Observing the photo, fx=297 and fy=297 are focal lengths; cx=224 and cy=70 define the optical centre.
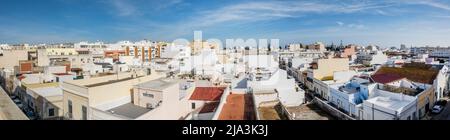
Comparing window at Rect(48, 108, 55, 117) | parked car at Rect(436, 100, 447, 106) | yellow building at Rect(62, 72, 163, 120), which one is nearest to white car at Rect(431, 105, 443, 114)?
parked car at Rect(436, 100, 447, 106)

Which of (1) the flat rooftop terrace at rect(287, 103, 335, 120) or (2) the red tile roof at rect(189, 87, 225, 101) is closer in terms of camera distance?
(1) the flat rooftop terrace at rect(287, 103, 335, 120)

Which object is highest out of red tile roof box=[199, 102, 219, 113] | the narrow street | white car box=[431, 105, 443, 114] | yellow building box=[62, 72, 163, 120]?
yellow building box=[62, 72, 163, 120]

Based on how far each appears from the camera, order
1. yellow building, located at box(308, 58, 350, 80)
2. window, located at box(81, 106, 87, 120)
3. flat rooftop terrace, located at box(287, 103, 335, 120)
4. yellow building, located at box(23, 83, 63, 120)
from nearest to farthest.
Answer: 1. window, located at box(81, 106, 87, 120)
2. flat rooftop terrace, located at box(287, 103, 335, 120)
3. yellow building, located at box(23, 83, 63, 120)
4. yellow building, located at box(308, 58, 350, 80)

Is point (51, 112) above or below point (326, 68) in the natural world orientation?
below

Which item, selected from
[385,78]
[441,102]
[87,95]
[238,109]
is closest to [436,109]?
[441,102]

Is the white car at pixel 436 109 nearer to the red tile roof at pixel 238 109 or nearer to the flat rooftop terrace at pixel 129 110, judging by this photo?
the red tile roof at pixel 238 109

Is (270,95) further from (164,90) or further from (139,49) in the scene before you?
(139,49)

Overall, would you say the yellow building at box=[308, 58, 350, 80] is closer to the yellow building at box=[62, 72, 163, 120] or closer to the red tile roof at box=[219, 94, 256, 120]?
the red tile roof at box=[219, 94, 256, 120]

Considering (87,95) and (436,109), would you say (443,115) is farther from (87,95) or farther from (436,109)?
(87,95)
